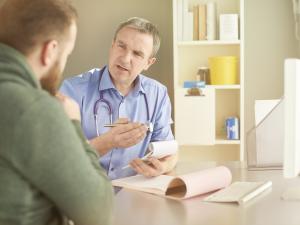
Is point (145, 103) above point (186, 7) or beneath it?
beneath

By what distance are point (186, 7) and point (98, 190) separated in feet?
8.51

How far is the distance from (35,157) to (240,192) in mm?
978

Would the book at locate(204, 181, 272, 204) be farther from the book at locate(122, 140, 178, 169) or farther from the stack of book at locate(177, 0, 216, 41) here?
the stack of book at locate(177, 0, 216, 41)

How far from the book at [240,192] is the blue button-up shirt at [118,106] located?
701 mm

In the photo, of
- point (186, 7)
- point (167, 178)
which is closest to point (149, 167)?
point (167, 178)

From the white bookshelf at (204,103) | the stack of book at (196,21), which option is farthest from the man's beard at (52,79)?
the stack of book at (196,21)

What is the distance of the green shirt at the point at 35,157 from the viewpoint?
3.09 feet

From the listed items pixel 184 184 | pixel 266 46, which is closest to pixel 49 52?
pixel 184 184

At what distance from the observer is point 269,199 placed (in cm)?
169

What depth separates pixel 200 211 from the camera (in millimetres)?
1539

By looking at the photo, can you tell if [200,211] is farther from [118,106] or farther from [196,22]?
[196,22]

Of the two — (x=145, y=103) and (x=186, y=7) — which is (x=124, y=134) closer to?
A: (x=145, y=103)

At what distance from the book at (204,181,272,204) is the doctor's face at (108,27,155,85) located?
886 mm

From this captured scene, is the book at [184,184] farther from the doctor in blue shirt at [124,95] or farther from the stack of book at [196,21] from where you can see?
the stack of book at [196,21]
